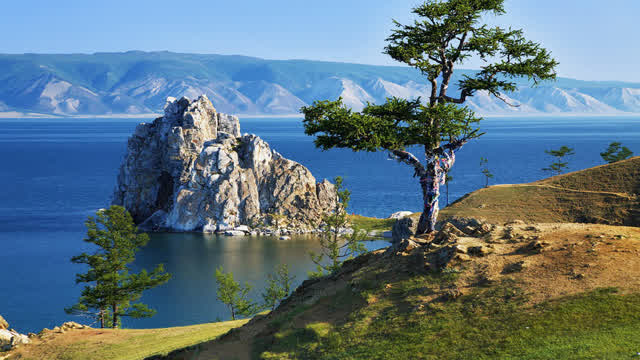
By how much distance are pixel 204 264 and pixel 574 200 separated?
60137 millimetres

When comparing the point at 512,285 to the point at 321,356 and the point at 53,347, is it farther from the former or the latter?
the point at 53,347

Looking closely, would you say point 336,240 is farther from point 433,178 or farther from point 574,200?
point 433,178

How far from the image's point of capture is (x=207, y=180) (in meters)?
125

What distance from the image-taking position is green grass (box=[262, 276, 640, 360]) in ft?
58.2

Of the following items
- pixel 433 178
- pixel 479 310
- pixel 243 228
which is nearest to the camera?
pixel 479 310

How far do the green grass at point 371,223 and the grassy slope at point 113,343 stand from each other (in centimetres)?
8297

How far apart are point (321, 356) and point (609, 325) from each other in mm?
9687

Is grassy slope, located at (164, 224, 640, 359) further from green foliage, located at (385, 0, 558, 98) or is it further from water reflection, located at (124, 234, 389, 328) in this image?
water reflection, located at (124, 234, 389, 328)

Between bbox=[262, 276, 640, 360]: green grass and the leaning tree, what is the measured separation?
24.3 feet

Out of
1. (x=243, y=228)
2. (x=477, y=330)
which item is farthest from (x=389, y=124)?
(x=243, y=228)

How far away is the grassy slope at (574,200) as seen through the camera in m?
46.8

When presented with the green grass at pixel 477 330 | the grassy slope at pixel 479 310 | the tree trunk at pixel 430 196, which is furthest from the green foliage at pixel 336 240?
the green grass at pixel 477 330

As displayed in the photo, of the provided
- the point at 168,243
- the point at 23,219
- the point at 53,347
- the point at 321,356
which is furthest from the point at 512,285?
the point at 23,219

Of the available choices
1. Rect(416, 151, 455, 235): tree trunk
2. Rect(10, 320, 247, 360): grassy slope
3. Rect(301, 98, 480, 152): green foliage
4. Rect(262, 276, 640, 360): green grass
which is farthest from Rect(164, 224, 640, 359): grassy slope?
Rect(10, 320, 247, 360): grassy slope
